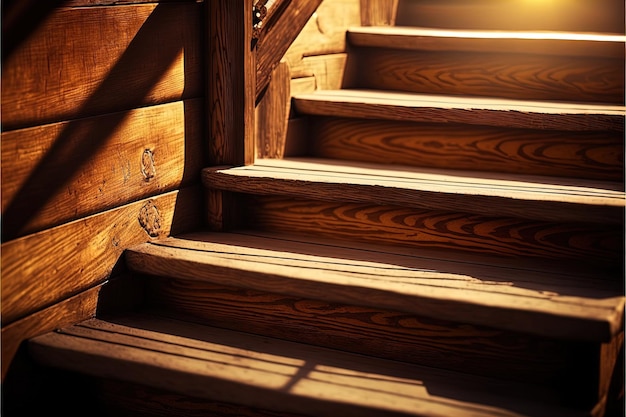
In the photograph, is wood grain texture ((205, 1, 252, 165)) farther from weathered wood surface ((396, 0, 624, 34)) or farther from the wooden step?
weathered wood surface ((396, 0, 624, 34))

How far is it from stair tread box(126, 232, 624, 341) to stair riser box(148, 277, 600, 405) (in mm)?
75

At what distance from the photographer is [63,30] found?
1.79m

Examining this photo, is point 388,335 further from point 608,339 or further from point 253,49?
point 253,49

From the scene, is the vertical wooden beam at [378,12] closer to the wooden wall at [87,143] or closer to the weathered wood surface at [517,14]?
the weathered wood surface at [517,14]

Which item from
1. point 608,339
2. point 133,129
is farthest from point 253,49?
point 608,339

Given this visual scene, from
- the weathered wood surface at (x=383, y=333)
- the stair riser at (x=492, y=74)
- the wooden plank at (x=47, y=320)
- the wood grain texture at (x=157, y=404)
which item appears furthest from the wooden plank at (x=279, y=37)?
the wood grain texture at (x=157, y=404)

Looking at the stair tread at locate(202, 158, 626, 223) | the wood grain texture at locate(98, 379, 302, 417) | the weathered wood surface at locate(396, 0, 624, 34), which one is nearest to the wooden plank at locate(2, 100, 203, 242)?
the stair tread at locate(202, 158, 626, 223)

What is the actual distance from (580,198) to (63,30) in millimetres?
1255

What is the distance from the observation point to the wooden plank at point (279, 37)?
2340 mm

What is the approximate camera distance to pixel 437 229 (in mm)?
2064

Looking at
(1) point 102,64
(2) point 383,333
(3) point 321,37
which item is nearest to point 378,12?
(3) point 321,37

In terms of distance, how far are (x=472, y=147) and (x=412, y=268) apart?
0.57 metres

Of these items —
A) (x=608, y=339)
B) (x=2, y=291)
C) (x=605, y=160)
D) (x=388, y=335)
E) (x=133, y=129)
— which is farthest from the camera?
(x=605, y=160)

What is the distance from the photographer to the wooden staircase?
1653 mm
